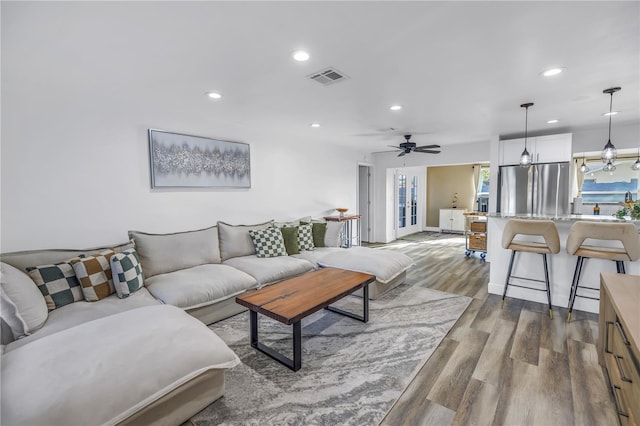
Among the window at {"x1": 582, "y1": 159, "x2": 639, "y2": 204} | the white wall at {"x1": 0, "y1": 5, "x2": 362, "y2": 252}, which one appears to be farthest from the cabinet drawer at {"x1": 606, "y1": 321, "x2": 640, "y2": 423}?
the window at {"x1": 582, "y1": 159, "x2": 639, "y2": 204}

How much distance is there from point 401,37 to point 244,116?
2.45 metres

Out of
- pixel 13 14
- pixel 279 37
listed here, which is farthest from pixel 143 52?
pixel 279 37

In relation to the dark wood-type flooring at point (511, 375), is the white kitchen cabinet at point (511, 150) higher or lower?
higher

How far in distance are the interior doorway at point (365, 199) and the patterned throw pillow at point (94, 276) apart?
5789 millimetres

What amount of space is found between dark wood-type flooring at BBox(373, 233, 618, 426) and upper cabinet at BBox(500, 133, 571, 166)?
9.05ft

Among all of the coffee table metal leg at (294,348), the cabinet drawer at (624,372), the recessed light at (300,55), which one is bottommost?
the coffee table metal leg at (294,348)

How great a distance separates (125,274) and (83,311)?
17.1 inches

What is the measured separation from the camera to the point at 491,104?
3.35 m

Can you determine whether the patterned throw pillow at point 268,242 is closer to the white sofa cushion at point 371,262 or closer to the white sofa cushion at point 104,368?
the white sofa cushion at point 371,262

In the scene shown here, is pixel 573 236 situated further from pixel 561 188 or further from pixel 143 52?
pixel 143 52

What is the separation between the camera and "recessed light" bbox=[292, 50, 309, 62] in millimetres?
2029

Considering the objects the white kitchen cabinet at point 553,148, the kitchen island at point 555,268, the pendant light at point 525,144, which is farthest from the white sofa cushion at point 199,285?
the white kitchen cabinet at point 553,148

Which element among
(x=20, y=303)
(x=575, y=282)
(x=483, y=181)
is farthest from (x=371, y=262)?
(x=483, y=181)

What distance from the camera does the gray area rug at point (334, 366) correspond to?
5.90 feet
